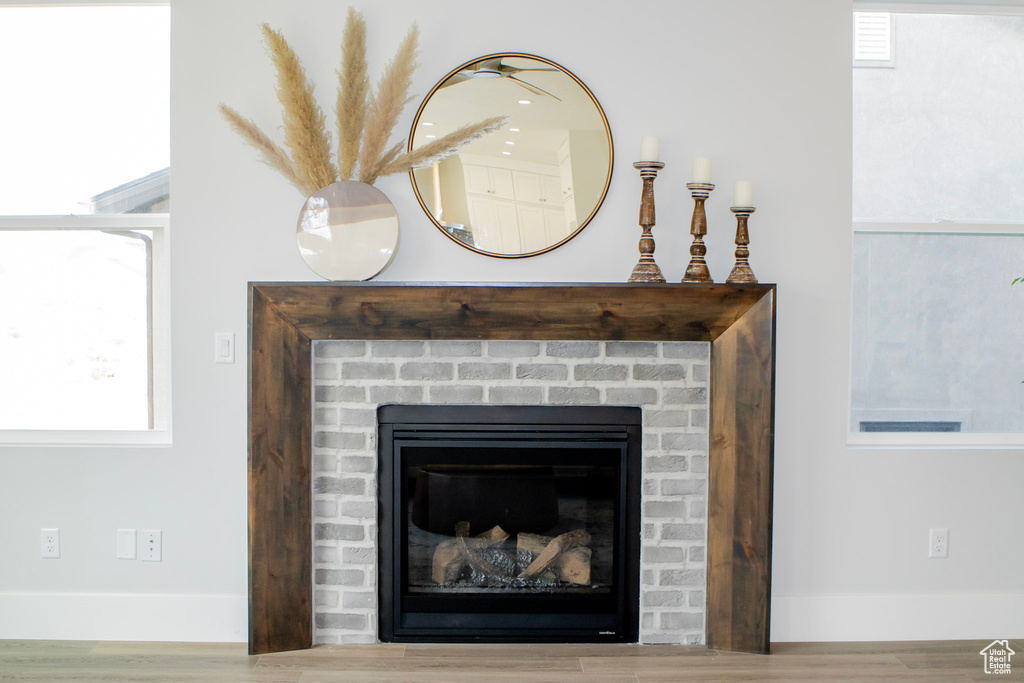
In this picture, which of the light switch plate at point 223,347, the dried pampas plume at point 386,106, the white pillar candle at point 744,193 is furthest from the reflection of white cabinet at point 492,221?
the light switch plate at point 223,347

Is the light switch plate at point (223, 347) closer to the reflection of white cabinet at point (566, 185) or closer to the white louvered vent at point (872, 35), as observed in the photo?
the reflection of white cabinet at point (566, 185)

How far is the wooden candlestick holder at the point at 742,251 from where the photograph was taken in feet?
7.51

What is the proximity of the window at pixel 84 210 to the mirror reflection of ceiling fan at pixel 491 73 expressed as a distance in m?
1.07

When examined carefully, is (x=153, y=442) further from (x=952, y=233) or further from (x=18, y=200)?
(x=952, y=233)

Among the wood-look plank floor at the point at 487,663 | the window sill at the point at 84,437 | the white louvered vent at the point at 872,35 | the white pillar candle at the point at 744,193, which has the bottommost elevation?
the wood-look plank floor at the point at 487,663

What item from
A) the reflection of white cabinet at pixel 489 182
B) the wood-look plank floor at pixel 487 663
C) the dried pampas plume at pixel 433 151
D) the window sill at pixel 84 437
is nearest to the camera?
the wood-look plank floor at pixel 487 663

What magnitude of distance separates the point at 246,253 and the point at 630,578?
1.74 m

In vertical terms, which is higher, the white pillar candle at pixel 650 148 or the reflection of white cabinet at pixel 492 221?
the white pillar candle at pixel 650 148

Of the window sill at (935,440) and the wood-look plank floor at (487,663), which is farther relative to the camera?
the window sill at (935,440)

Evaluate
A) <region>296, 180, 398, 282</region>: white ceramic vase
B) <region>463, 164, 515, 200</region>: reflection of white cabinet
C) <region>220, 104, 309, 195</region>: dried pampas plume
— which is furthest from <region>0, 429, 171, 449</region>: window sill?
<region>463, 164, 515, 200</region>: reflection of white cabinet

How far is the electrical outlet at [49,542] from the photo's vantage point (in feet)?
7.96

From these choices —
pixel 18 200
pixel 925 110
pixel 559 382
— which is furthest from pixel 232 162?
pixel 925 110

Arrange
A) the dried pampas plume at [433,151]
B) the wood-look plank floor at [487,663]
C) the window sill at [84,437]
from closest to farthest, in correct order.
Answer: the wood-look plank floor at [487,663] → the dried pampas plume at [433,151] → the window sill at [84,437]

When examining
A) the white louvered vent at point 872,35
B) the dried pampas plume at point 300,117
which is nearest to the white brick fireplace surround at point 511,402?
the dried pampas plume at point 300,117
